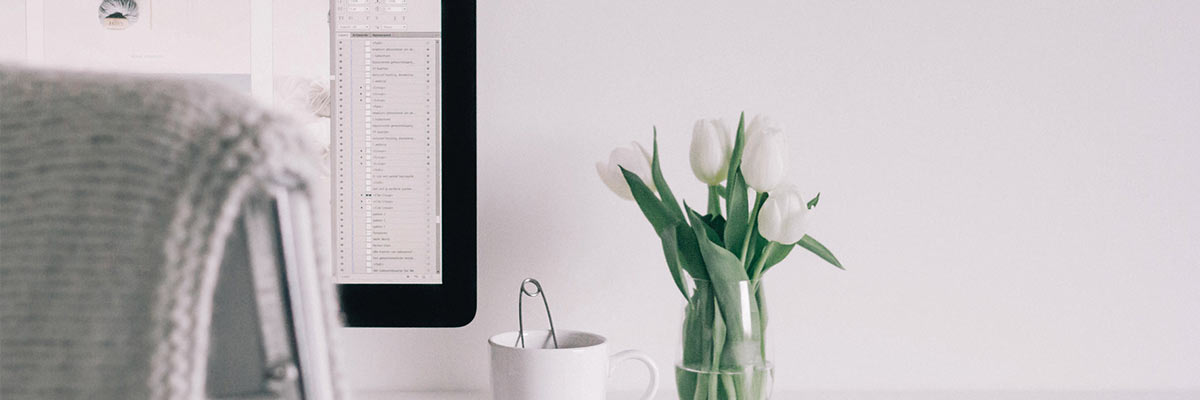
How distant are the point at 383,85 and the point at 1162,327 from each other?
670 millimetres

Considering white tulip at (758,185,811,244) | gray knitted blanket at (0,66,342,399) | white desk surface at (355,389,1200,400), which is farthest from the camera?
white desk surface at (355,389,1200,400)

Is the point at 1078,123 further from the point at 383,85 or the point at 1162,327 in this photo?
the point at 383,85

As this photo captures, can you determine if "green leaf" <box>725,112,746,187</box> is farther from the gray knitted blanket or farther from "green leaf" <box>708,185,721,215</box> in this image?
the gray knitted blanket

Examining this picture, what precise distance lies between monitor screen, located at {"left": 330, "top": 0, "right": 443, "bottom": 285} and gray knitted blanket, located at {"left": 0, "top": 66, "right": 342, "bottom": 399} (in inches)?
14.6

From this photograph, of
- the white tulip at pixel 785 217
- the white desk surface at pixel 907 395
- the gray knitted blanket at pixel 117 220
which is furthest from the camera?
the white desk surface at pixel 907 395

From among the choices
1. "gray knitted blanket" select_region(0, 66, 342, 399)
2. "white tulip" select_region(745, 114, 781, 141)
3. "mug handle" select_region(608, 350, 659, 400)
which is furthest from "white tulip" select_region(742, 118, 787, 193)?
"gray knitted blanket" select_region(0, 66, 342, 399)

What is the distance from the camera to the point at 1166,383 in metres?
0.68

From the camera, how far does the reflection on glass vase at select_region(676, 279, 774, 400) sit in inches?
20.2

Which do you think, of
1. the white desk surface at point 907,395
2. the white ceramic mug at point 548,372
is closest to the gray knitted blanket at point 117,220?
the white ceramic mug at point 548,372

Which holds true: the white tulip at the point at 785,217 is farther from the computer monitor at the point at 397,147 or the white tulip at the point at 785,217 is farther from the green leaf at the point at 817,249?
the computer monitor at the point at 397,147

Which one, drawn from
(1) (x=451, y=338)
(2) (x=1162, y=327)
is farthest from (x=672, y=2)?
(2) (x=1162, y=327)

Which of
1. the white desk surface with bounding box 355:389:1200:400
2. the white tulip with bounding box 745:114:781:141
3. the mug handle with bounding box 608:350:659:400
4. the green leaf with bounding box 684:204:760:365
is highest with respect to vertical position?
the white tulip with bounding box 745:114:781:141

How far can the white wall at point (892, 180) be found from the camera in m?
0.66

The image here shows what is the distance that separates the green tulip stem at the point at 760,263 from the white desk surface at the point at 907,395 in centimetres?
15
